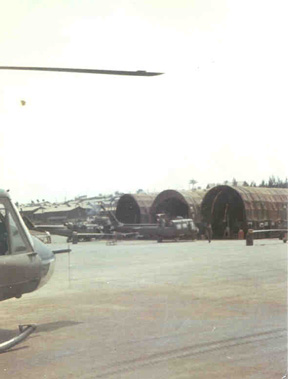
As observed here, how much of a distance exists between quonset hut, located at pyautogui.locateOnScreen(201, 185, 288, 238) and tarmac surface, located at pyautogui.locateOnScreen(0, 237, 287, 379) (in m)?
28.3

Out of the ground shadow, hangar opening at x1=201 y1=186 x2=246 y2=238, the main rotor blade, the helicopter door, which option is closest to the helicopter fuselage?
the helicopter door

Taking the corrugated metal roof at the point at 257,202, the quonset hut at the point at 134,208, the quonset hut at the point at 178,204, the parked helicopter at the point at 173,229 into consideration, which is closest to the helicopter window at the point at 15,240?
the parked helicopter at the point at 173,229

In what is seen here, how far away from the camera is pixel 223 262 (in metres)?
20.3

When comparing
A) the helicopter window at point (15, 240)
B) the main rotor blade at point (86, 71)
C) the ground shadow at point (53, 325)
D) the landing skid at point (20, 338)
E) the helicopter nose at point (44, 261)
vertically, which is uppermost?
the main rotor blade at point (86, 71)

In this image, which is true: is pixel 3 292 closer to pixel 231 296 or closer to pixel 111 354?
pixel 111 354

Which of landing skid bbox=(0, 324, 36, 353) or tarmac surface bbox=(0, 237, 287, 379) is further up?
landing skid bbox=(0, 324, 36, 353)

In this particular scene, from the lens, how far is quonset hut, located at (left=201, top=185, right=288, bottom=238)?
44.7 metres

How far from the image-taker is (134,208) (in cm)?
5741

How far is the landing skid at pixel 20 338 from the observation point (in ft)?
24.4

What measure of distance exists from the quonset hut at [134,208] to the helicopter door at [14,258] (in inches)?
1752

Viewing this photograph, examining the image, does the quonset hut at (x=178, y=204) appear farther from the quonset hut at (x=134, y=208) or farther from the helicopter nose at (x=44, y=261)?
the helicopter nose at (x=44, y=261)

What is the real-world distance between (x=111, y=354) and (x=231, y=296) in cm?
544

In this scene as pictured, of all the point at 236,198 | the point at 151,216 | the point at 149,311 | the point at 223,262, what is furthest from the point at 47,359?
the point at 151,216

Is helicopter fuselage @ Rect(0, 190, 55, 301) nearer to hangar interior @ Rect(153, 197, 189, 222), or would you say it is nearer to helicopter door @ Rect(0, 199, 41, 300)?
helicopter door @ Rect(0, 199, 41, 300)
